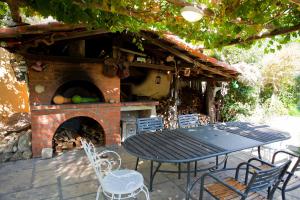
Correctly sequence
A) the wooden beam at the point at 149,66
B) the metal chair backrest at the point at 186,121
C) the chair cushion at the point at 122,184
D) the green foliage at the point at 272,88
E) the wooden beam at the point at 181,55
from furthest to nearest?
the green foliage at the point at 272,88 < the wooden beam at the point at 149,66 < the wooden beam at the point at 181,55 < the metal chair backrest at the point at 186,121 < the chair cushion at the point at 122,184

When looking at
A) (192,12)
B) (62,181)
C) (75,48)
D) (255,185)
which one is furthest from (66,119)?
(255,185)

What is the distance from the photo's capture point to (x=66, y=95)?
504 cm

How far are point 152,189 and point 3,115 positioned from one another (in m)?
6.43

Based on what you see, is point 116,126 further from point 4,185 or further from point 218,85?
point 218,85

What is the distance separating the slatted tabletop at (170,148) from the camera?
105 inches

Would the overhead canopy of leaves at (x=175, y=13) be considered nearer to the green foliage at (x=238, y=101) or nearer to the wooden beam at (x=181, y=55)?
the wooden beam at (x=181, y=55)

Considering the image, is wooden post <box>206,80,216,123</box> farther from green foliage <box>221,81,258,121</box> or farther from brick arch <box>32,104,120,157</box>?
brick arch <box>32,104,120,157</box>

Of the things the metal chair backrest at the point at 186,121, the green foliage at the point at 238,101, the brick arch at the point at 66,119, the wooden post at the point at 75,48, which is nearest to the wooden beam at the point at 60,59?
the wooden post at the point at 75,48

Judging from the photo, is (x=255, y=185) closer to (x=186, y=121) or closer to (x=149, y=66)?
(x=186, y=121)

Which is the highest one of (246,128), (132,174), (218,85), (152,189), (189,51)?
(189,51)

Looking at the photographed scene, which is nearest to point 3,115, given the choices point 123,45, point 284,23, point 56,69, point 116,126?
point 56,69

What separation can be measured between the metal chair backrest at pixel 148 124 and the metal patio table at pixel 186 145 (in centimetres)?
43

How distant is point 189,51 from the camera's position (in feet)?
17.9

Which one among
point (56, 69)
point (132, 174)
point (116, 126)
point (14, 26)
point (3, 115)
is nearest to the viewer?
point (132, 174)
